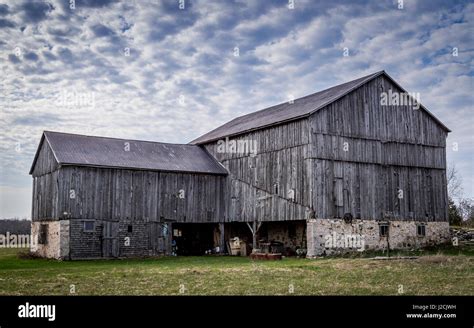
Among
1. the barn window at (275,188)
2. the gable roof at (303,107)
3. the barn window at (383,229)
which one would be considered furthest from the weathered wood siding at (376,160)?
the barn window at (275,188)

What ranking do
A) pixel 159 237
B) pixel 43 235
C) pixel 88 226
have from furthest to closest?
1. pixel 159 237
2. pixel 43 235
3. pixel 88 226

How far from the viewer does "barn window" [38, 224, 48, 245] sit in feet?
118

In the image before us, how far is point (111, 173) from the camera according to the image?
117ft

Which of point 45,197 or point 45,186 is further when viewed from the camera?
point 45,186

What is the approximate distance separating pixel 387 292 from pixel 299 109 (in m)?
21.2

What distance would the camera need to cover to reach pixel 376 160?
34688mm

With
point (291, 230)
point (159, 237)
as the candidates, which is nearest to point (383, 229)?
point (291, 230)

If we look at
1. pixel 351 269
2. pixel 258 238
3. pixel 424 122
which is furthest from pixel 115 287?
pixel 424 122

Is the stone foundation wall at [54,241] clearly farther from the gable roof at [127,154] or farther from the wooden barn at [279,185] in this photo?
the gable roof at [127,154]

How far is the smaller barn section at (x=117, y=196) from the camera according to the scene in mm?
34062

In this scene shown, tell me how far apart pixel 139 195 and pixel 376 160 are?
1578 cm

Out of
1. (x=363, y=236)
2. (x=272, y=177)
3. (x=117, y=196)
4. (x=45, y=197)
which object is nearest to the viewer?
(x=363, y=236)

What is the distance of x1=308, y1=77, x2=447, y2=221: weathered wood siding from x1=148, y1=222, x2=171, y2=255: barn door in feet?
36.4

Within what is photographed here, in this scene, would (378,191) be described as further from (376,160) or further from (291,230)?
(291,230)
